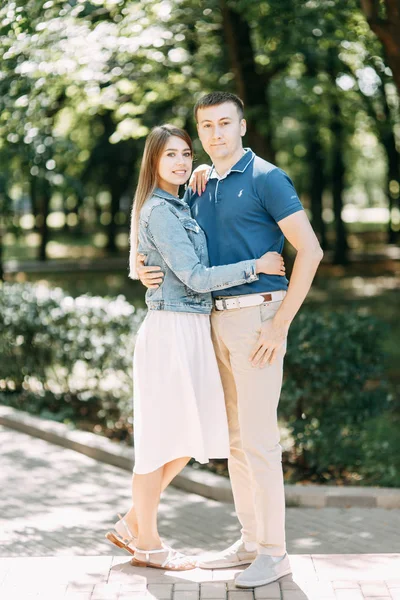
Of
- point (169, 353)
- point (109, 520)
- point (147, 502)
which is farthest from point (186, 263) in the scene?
point (109, 520)

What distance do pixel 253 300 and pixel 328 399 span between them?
317 cm

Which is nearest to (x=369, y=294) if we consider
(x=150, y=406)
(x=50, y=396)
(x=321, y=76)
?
(x=321, y=76)

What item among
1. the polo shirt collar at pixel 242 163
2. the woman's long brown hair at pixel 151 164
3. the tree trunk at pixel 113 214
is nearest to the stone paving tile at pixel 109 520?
the woman's long brown hair at pixel 151 164

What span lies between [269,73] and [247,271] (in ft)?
24.9

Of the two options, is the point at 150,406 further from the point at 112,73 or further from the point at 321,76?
the point at 321,76

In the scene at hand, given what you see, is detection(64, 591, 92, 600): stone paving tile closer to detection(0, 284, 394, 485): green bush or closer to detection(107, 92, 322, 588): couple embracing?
detection(107, 92, 322, 588): couple embracing

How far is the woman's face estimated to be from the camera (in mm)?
4551

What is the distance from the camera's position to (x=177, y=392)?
179 inches

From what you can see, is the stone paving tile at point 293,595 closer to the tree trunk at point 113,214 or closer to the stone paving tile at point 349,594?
the stone paving tile at point 349,594

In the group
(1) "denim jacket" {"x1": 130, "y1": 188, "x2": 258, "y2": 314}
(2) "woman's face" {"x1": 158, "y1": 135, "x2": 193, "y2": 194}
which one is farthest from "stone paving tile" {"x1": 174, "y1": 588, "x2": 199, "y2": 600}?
(2) "woman's face" {"x1": 158, "y1": 135, "x2": 193, "y2": 194}

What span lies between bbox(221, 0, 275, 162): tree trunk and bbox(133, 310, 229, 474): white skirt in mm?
6377

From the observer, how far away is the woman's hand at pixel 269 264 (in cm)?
427

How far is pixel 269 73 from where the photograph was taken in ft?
37.2

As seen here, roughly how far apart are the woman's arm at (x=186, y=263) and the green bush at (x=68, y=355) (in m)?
4.09
